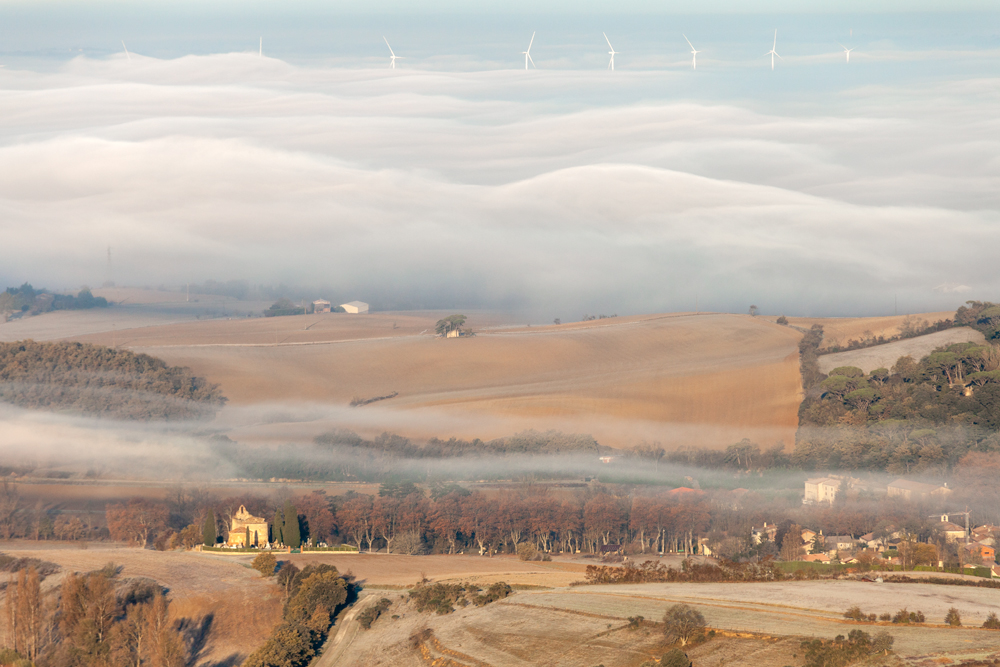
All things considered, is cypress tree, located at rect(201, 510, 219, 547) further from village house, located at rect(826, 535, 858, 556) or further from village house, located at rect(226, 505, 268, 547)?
village house, located at rect(826, 535, 858, 556)

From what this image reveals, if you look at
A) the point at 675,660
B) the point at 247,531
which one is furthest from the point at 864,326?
the point at 675,660

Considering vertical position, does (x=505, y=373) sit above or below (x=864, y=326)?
below

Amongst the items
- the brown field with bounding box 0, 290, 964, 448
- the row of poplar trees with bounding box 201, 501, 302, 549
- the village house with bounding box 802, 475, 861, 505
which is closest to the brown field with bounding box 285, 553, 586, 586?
the row of poplar trees with bounding box 201, 501, 302, 549

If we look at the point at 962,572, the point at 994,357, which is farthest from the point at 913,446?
the point at 962,572

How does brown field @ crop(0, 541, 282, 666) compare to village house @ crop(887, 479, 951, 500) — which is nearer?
brown field @ crop(0, 541, 282, 666)

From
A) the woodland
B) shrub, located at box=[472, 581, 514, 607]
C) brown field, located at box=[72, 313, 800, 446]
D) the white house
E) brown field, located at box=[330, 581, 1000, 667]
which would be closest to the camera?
brown field, located at box=[330, 581, 1000, 667]

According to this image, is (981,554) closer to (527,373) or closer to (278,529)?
(278,529)

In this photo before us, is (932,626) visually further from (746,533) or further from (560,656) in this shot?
(746,533)
